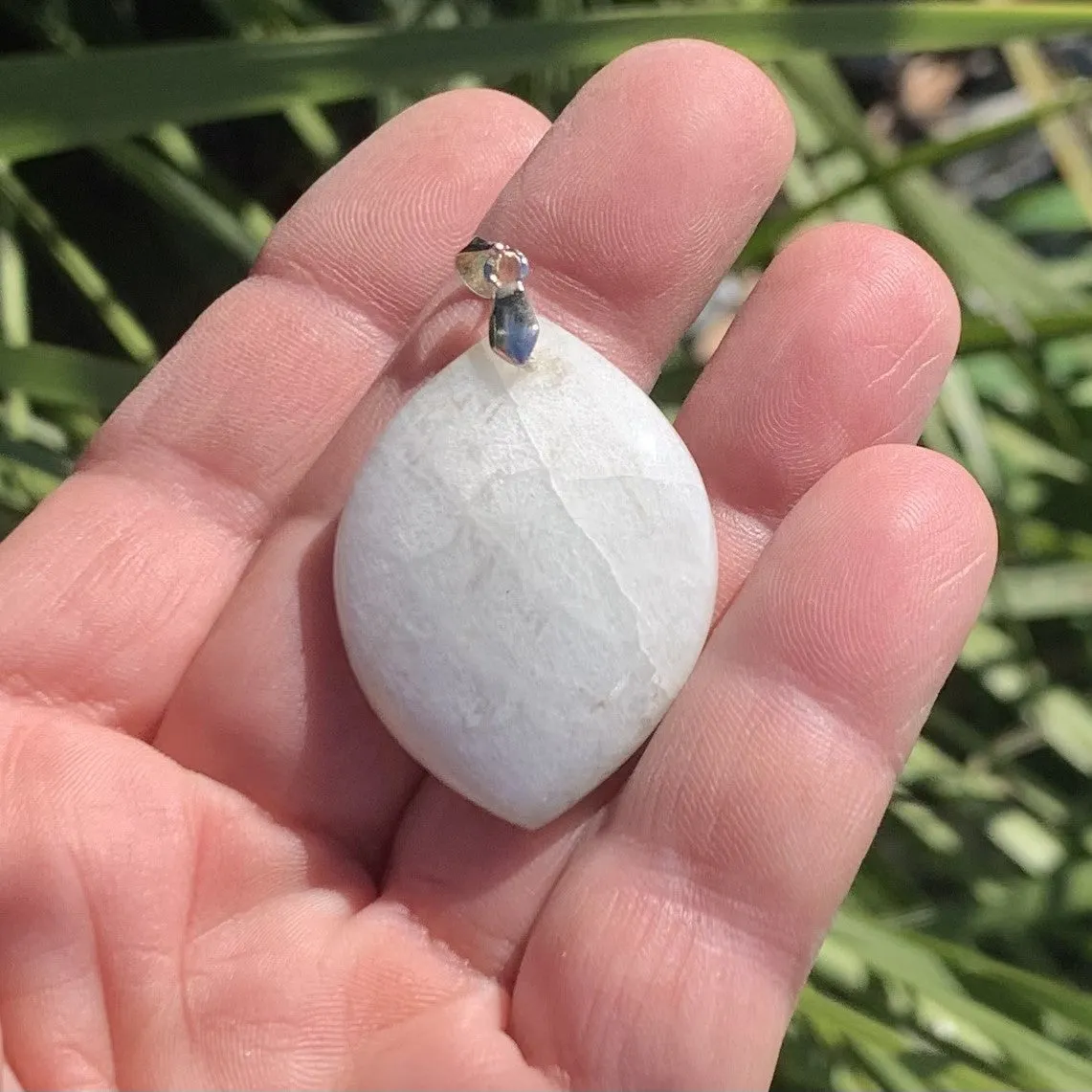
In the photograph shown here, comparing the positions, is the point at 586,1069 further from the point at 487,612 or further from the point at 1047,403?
the point at 1047,403

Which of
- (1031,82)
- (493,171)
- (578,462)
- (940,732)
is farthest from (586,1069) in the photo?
(1031,82)

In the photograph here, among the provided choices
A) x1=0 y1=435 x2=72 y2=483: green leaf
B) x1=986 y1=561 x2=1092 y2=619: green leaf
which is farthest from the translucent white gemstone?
x1=986 y1=561 x2=1092 y2=619: green leaf

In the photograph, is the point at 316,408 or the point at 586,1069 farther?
the point at 316,408

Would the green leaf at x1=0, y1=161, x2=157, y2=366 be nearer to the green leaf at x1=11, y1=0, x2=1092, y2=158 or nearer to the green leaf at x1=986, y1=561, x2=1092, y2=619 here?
the green leaf at x1=11, y1=0, x2=1092, y2=158

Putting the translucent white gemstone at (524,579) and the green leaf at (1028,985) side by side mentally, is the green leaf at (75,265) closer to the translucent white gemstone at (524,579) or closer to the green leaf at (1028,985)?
the translucent white gemstone at (524,579)

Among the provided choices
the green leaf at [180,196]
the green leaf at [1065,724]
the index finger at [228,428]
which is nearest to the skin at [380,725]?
the index finger at [228,428]
